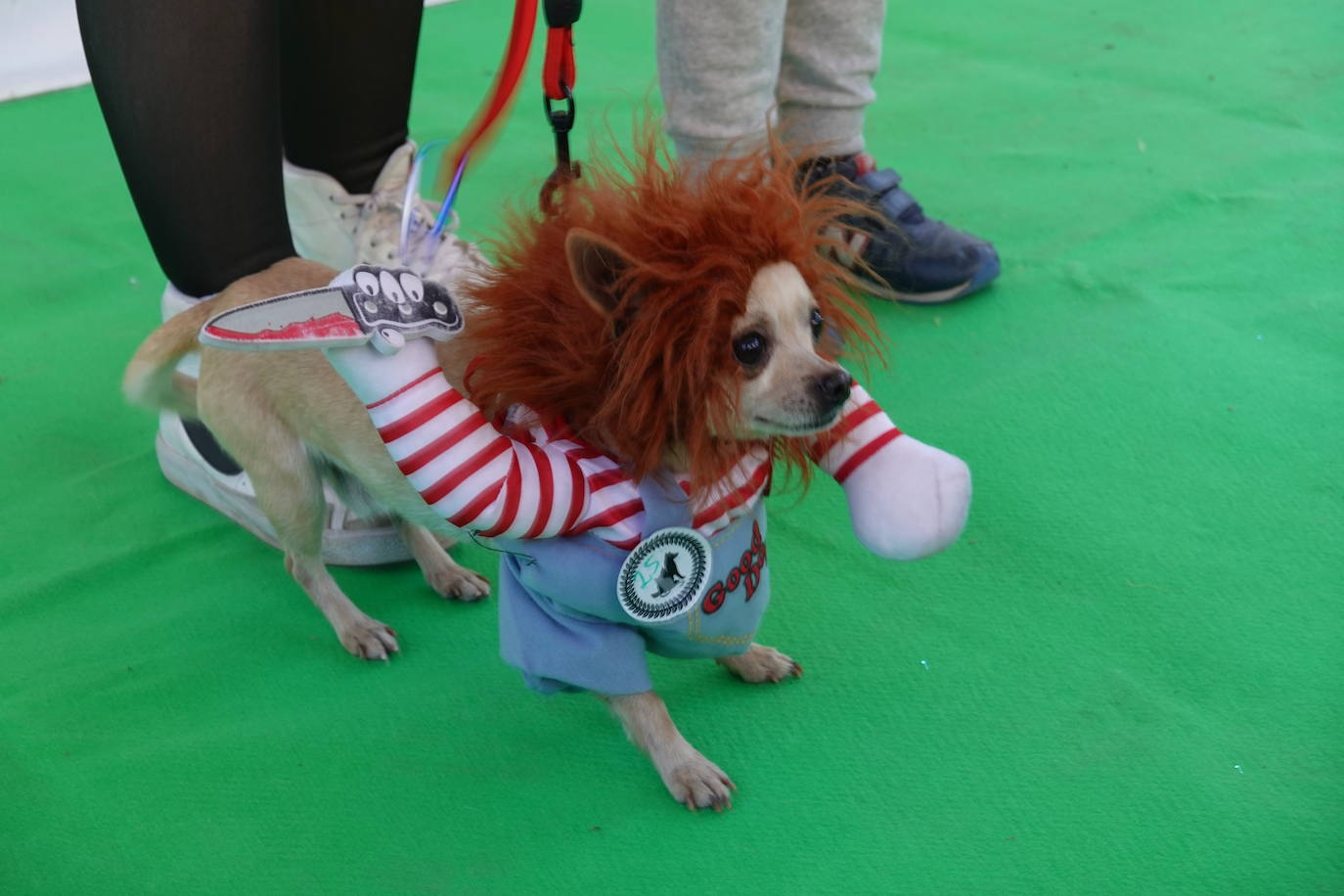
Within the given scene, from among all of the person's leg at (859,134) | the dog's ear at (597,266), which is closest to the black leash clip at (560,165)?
the dog's ear at (597,266)

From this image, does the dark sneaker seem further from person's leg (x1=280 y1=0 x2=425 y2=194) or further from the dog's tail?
the dog's tail

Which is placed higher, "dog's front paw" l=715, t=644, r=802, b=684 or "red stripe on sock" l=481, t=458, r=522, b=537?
"red stripe on sock" l=481, t=458, r=522, b=537

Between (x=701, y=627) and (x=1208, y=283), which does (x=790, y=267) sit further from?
(x=1208, y=283)

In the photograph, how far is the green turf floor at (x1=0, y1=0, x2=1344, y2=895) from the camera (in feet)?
3.66

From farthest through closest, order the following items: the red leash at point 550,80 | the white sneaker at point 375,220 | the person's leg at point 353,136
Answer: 1. the white sneaker at point 375,220
2. the person's leg at point 353,136
3. the red leash at point 550,80

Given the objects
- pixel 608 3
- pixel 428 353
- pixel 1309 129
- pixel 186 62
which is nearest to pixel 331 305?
pixel 428 353

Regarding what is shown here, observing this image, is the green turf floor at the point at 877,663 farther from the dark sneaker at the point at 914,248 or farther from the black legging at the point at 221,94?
the black legging at the point at 221,94

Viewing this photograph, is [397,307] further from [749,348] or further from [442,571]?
[442,571]

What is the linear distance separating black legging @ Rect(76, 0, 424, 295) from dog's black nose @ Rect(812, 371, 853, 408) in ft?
2.35

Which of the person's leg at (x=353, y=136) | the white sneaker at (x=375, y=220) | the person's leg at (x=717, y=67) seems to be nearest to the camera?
the person's leg at (x=353, y=136)

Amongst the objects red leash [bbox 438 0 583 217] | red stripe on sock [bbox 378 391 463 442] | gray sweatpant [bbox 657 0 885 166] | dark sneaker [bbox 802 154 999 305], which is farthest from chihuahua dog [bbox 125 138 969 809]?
dark sneaker [bbox 802 154 999 305]

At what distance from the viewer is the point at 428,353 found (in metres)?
0.91

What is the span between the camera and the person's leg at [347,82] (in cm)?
140

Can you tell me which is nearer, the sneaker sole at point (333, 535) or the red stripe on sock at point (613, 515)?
the red stripe on sock at point (613, 515)
